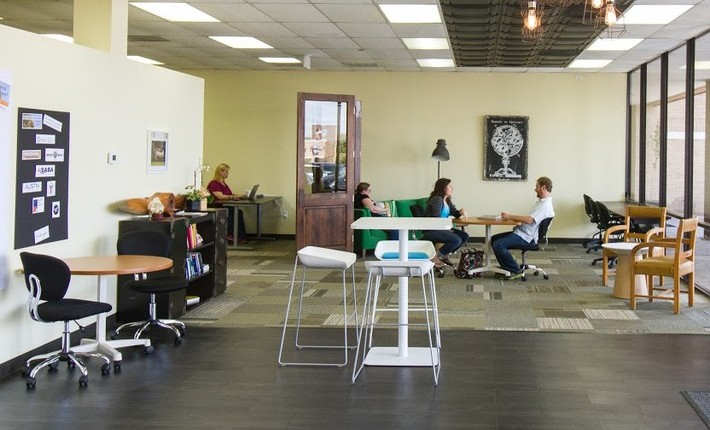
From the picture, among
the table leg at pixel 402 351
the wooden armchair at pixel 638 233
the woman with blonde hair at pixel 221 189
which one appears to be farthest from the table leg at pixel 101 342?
the woman with blonde hair at pixel 221 189

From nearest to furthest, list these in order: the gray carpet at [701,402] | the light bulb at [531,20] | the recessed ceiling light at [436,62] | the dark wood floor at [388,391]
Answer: the dark wood floor at [388,391], the gray carpet at [701,402], the light bulb at [531,20], the recessed ceiling light at [436,62]

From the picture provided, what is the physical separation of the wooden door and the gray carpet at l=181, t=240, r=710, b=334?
1008 millimetres

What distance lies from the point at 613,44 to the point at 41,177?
7.49 m

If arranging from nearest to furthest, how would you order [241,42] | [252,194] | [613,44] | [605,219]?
[613,44], [241,42], [605,219], [252,194]

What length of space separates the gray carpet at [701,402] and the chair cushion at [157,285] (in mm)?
3743

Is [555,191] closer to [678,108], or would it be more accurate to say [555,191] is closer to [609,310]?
[678,108]

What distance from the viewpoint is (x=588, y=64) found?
1276 cm

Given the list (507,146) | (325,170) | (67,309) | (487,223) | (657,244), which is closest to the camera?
(67,309)

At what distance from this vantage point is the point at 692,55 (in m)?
A: 9.85

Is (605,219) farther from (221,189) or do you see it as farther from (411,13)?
(221,189)

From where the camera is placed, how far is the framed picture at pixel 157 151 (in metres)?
7.99

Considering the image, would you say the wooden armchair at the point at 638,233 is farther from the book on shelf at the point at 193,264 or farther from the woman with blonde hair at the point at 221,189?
the woman with blonde hair at the point at 221,189

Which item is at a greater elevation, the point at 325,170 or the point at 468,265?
the point at 325,170

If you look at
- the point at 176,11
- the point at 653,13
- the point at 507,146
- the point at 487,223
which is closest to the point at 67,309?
the point at 176,11
